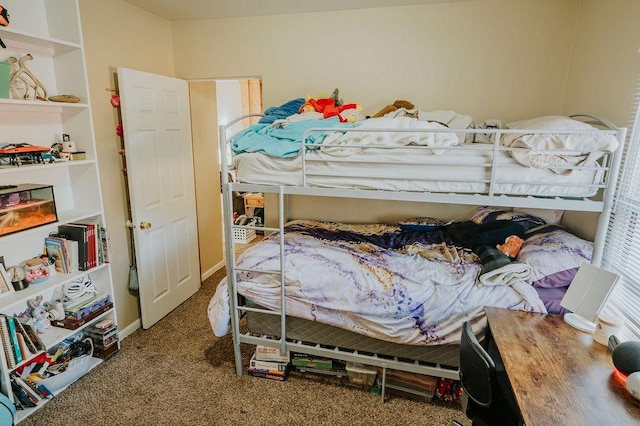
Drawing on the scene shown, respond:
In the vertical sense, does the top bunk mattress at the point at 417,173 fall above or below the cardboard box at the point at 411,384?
above

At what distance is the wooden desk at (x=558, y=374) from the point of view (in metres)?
1.17

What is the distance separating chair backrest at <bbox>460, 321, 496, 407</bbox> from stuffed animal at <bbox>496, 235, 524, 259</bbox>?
893 millimetres

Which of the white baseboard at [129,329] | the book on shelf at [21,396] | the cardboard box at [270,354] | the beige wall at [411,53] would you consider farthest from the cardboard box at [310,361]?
the beige wall at [411,53]

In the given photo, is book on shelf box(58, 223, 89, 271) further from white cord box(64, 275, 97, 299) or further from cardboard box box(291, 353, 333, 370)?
cardboard box box(291, 353, 333, 370)

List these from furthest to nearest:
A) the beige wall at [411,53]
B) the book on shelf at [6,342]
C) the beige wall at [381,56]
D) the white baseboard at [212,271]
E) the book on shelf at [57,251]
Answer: the white baseboard at [212,271] → the beige wall at [411,53] → the beige wall at [381,56] → the book on shelf at [57,251] → the book on shelf at [6,342]

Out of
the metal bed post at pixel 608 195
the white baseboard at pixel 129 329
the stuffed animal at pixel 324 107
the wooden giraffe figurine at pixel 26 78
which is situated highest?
the wooden giraffe figurine at pixel 26 78

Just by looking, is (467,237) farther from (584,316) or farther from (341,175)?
(341,175)

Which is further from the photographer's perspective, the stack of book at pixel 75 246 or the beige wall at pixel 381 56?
the beige wall at pixel 381 56

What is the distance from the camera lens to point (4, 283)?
6.50 feet

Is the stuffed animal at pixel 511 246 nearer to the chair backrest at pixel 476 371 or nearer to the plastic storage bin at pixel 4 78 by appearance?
the chair backrest at pixel 476 371

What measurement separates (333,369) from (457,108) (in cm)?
218

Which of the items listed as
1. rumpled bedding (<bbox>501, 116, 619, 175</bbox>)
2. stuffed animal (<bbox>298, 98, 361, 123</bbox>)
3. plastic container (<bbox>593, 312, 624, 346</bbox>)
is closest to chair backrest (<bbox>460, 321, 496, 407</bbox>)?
plastic container (<bbox>593, 312, 624, 346</bbox>)

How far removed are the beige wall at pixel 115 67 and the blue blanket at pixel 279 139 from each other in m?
1.16

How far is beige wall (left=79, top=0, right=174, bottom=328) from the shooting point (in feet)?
8.11
